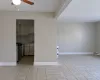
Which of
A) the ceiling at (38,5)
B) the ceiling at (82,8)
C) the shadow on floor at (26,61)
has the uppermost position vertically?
the ceiling at (38,5)

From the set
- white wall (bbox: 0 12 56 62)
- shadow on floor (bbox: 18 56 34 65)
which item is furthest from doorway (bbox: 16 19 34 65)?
white wall (bbox: 0 12 56 62)

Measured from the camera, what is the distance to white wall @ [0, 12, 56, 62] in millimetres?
6762

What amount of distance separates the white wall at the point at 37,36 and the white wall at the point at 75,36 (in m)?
3.82

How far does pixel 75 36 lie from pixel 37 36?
4457mm

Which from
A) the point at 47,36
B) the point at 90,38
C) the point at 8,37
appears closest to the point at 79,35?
the point at 90,38

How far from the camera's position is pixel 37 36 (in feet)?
22.6

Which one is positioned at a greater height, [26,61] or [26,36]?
[26,36]

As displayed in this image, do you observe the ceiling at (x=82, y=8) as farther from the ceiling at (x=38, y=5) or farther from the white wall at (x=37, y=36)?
the white wall at (x=37, y=36)

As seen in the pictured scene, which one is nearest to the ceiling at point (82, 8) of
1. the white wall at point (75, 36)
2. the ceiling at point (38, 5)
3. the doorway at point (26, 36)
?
the ceiling at point (38, 5)

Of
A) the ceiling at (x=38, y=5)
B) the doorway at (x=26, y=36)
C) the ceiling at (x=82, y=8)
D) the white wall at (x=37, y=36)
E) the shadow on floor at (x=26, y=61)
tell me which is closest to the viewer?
the ceiling at (x=82, y=8)

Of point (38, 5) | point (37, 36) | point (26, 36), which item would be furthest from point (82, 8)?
point (26, 36)

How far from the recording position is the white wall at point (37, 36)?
6762mm

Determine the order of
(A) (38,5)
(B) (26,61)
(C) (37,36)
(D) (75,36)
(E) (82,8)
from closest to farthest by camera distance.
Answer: (E) (82,8)
(A) (38,5)
(C) (37,36)
(B) (26,61)
(D) (75,36)

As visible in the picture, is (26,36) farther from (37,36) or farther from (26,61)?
(37,36)
